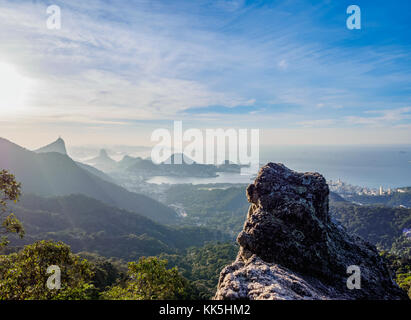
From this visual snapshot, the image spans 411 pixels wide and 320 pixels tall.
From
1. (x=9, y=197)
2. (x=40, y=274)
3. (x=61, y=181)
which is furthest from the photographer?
(x=61, y=181)

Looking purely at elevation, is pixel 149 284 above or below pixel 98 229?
above

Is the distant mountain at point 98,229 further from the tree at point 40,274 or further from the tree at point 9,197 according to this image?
the tree at point 9,197

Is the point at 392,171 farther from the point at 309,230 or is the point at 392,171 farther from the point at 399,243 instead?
the point at 309,230

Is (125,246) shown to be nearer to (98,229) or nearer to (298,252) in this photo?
(98,229)

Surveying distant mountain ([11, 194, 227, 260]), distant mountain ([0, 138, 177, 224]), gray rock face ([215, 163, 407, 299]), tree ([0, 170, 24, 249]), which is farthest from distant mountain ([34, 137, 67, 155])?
gray rock face ([215, 163, 407, 299])

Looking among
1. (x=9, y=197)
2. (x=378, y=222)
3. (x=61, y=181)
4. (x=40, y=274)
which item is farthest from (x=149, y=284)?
(x=61, y=181)
